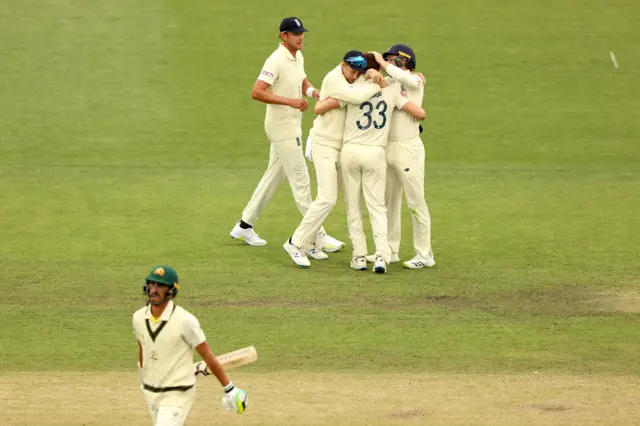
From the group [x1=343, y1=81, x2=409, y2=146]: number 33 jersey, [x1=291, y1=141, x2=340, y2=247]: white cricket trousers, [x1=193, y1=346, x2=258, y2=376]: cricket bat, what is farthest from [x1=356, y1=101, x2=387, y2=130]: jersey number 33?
[x1=193, y1=346, x2=258, y2=376]: cricket bat

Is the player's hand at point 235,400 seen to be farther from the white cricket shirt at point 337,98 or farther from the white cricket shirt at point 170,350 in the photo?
the white cricket shirt at point 337,98

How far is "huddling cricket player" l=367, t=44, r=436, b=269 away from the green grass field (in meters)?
0.37

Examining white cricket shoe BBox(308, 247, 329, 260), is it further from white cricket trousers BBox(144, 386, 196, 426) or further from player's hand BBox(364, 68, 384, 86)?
white cricket trousers BBox(144, 386, 196, 426)

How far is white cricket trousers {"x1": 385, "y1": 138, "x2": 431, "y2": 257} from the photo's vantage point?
45.1 ft

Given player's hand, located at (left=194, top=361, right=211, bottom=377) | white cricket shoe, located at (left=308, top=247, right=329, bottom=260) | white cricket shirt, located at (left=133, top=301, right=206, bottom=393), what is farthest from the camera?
white cricket shoe, located at (left=308, top=247, right=329, bottom=260)

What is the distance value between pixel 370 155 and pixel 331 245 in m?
1.80

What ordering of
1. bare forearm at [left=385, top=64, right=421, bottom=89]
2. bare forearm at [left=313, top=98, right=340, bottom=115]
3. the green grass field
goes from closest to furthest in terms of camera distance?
the green grass field → bare forearm at [left=385, top=64, right=421, bottom=89] → bare forearm at [left=313, top=98, right=340, bottom=115]

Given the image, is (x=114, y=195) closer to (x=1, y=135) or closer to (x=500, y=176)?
(x=1, y=135)

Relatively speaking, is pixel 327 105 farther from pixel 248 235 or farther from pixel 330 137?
pixel 248 235

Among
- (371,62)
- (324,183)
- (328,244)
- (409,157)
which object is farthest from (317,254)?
(371,62)

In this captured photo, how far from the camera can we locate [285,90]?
1433 cm

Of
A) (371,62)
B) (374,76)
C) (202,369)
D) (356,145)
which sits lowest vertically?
(202,369)

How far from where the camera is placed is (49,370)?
1063 centimetres

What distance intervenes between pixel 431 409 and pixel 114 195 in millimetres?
9231
